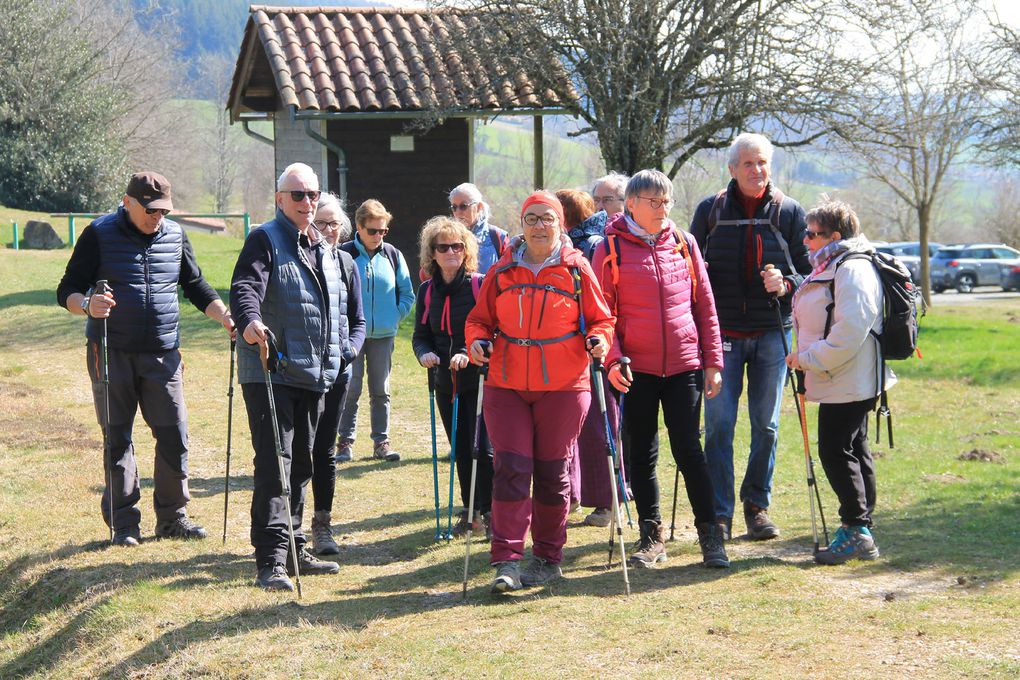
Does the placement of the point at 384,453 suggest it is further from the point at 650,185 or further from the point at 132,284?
the point at 650,185

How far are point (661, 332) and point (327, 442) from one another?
6.48 feet

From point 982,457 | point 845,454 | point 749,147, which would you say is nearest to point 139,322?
point 749,147

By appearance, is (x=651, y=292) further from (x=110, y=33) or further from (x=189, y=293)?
(x=110, y=33)

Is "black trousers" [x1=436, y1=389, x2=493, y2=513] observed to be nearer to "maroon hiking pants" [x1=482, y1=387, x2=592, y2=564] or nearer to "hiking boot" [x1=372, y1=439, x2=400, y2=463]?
"maroon hiking pants" [x1=482, y1=387, x2=592, y2=564]

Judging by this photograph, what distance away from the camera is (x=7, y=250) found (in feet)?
94.4

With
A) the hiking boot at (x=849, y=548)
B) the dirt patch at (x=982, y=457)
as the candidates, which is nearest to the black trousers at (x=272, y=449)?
the hiking boot at (x=849, y=548)

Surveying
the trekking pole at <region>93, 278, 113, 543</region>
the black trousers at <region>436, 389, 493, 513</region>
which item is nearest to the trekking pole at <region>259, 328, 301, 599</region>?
the trekking pole at <region>93, 278, 113, 543</region>

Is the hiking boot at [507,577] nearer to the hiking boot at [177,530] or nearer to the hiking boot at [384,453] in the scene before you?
the hiking boot at [177,530]

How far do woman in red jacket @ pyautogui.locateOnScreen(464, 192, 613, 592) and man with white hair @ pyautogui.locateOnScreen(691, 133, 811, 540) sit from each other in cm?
113

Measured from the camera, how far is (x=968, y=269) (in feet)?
137

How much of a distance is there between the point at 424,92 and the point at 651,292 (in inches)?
556

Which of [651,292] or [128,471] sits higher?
[651,292]

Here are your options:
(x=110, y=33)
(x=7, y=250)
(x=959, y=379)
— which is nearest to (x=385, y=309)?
(x=959, y=379)

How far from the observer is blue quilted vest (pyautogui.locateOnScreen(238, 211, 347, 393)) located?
5789 millimetres
